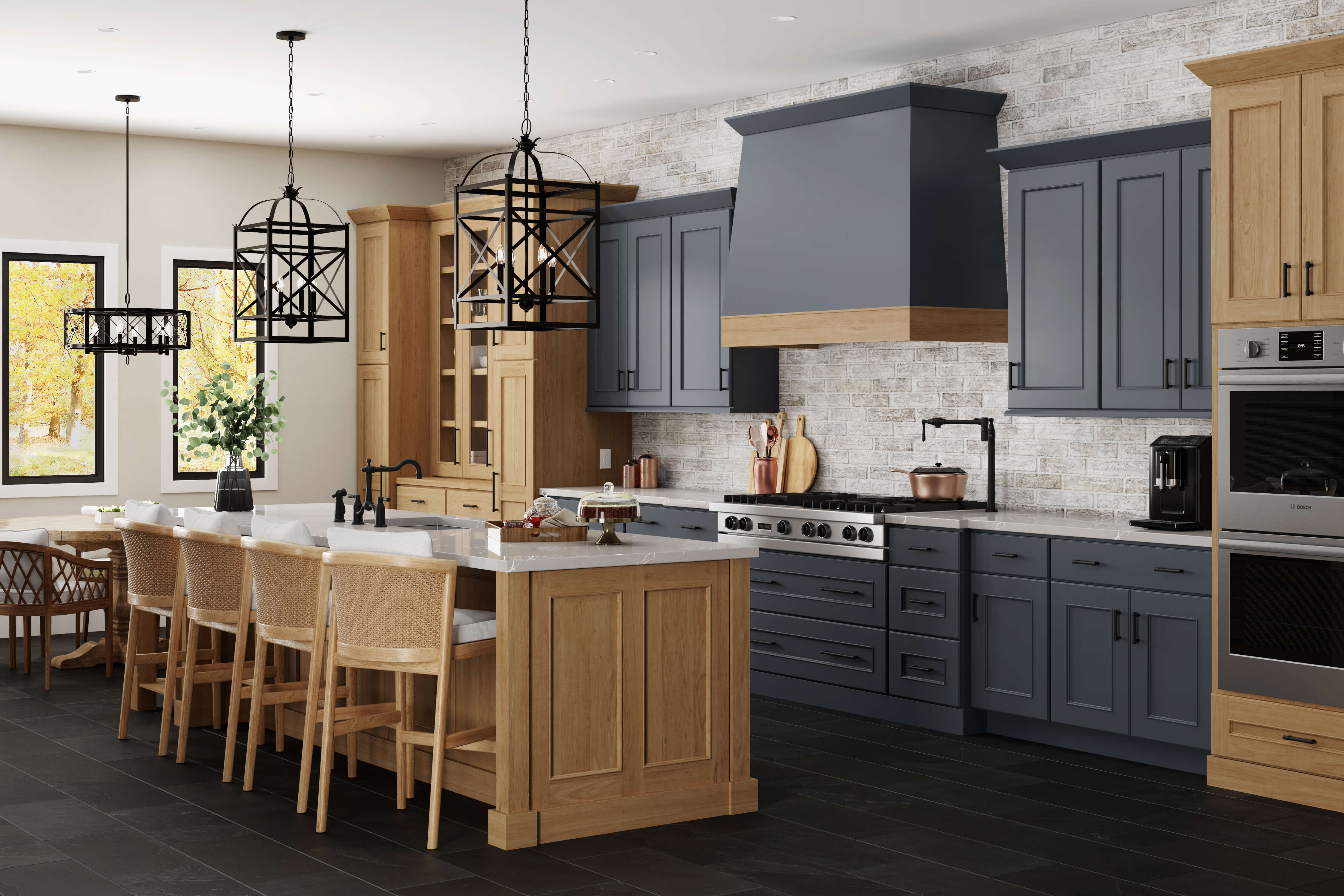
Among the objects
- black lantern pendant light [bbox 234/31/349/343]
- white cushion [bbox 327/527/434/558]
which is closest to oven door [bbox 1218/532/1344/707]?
white cushion [bbox 327/527/434/558]

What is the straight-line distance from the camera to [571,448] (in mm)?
8320

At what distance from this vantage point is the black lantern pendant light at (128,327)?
7.31 meters

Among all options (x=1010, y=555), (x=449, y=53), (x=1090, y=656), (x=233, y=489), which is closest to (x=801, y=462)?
(x=1010, y=555)

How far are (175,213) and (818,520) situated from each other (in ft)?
15.9

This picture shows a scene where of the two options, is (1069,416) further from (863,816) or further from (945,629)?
(863,816)

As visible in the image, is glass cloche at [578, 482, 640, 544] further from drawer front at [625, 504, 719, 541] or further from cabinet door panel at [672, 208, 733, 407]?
cabinet door panel at [672, 208, 733, 407]

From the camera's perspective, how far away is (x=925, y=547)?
6.06 m

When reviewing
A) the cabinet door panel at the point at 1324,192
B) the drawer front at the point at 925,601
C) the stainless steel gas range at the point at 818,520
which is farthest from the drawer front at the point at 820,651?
the cabinet door panel at the point at 1324,192

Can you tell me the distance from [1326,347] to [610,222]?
4.44m

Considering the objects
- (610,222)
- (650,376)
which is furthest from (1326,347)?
(610,222)

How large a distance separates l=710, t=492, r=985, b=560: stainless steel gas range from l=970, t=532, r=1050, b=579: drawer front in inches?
16.6

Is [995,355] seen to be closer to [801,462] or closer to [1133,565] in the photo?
[801,462]

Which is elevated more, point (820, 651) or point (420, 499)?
point (420, 499)

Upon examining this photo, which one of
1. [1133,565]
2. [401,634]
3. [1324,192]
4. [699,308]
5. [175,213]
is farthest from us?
[175,213]
